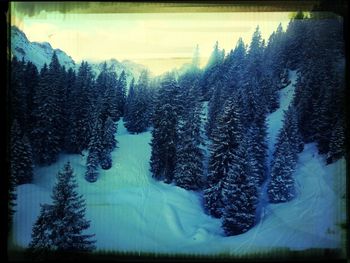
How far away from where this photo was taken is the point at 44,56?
6.22 m

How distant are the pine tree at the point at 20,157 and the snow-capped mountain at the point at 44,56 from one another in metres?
0.87

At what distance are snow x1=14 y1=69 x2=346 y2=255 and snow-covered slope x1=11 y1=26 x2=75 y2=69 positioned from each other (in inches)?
48.8

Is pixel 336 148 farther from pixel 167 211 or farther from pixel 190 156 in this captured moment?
pixel 167 211

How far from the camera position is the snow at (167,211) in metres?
6.17

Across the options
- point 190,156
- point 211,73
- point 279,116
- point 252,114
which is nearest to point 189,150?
point 190,156

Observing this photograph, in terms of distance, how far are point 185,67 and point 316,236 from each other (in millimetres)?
2798

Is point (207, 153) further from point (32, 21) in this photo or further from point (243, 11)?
point (32, 21)

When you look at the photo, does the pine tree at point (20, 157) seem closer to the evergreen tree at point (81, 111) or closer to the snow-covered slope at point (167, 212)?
the snow-covered slope at point (167, 212)

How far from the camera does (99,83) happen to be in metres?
6.38

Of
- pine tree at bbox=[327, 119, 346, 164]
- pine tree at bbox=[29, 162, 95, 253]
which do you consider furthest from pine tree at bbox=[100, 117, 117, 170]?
pine tree at bbox=[327, 119, 346, 164]

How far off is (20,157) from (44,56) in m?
1.36

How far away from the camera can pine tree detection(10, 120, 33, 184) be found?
6.18 m

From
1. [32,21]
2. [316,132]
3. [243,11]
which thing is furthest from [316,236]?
[32,21]

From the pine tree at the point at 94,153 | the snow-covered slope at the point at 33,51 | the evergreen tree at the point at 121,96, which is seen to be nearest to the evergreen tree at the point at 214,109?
the evergreen tree at the point at 121,96
